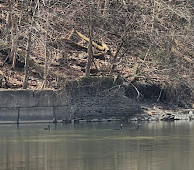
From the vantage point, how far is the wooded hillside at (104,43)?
46.1 metres

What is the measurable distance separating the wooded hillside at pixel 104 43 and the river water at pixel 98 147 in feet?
21.6

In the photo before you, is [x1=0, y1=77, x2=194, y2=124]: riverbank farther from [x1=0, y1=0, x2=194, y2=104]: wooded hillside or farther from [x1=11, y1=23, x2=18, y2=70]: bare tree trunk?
[x1=11, y1=23, x2=18, y2=70]: bare tree trunk

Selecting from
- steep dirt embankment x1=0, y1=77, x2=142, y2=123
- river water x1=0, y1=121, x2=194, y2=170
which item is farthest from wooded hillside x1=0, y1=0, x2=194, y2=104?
river water x1=0, y1=121, x2=194, y2=170

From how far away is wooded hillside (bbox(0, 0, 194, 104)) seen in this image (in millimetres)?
46125

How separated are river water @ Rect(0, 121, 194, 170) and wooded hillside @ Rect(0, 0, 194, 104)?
259 inches

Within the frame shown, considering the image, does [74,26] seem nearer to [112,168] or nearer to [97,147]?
[97,147]

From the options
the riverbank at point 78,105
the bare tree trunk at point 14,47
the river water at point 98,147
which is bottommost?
the river water at point 98,147

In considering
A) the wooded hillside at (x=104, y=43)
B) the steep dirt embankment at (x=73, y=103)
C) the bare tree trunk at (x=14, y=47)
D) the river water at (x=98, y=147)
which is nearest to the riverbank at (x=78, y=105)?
the steep dirt embankment at (x=73, y=103)

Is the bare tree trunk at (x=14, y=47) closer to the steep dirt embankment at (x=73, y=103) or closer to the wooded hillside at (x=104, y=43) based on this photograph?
the wooded hillside at (x=104, y=43)

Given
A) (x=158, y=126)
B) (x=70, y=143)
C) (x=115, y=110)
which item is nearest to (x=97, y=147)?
(x=70, y=143)

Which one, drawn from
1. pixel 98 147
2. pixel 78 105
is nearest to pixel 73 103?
pixel 78 105

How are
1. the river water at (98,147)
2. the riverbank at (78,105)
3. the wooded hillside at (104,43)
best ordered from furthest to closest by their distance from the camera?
the wooded hillside at (104,43)
the riverbank at (78,105)
the river water at (98,147)

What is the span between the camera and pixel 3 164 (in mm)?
25781

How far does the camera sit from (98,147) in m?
30.3
